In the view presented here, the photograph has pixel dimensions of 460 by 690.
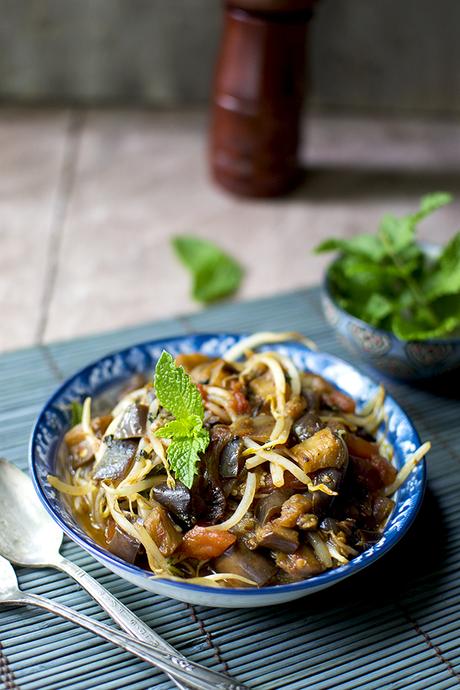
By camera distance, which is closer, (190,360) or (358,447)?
(358,447)

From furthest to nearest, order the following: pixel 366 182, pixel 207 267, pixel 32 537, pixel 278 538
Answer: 1. pixel 366 182
2. pixel 207 267
3. pixel 32 537
4. pixel 278 538

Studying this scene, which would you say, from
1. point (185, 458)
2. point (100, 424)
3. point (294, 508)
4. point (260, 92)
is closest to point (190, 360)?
point (100, 424)

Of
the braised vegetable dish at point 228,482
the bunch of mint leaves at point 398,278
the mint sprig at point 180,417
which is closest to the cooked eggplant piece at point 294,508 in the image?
the braised vegetable dish at point 228,482

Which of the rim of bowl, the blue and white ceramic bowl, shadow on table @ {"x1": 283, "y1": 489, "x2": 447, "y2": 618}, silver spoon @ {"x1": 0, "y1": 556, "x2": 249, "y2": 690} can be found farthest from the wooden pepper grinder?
silver spoon @ {"x1": 0, "y1": 556, "x2": 249, "y2": 690}

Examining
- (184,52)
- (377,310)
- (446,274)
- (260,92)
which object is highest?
(260,92)

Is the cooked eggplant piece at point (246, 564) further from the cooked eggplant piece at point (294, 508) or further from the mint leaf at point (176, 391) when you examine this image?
the mint leaf at point (176, 391)

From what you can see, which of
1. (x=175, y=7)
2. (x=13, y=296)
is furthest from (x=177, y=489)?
(x=175, y=7)

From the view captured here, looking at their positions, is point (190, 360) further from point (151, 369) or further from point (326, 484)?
point (326, 484)

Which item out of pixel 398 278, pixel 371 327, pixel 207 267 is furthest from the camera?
pixel 207 267
